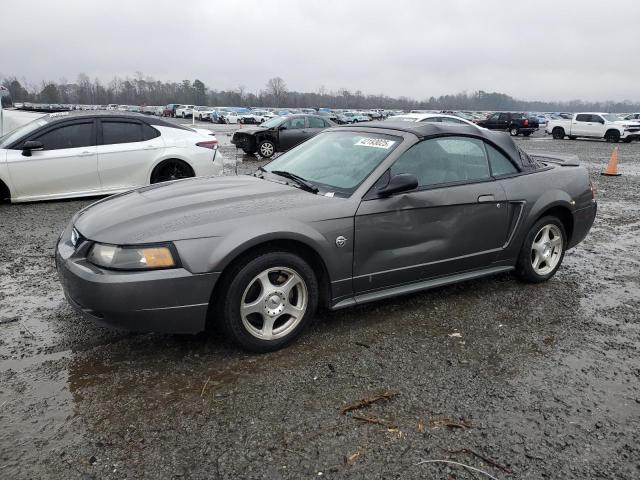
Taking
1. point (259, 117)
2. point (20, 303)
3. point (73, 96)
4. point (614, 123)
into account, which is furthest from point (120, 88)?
point (20, 303)

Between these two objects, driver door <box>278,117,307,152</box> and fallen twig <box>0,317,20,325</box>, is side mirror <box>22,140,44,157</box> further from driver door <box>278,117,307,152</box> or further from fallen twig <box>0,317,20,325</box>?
driver door <box>278,117,307,152</box>

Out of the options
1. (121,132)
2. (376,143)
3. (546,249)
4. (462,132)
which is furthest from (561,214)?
(121,132)

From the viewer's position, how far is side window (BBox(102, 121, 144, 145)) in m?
7.92

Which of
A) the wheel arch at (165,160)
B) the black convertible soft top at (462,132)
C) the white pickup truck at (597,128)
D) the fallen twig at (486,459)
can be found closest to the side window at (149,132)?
the wheel arch at (165,160)

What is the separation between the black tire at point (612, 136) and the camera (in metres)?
27.6

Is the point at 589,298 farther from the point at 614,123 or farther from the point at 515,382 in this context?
the point at 614,123

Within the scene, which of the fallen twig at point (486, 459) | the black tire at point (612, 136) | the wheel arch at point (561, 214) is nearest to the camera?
the fallen twig at point (486, 459)

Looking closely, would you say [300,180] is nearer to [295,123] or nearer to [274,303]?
[274,303]

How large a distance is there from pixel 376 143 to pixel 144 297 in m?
2.18

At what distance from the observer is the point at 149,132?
27.1 ft

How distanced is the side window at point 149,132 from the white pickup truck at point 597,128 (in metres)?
27.3

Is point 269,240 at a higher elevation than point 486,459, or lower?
higher

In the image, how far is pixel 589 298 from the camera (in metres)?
4.52

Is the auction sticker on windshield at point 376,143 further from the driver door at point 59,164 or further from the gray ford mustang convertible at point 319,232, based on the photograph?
the driver door at point 59,164
